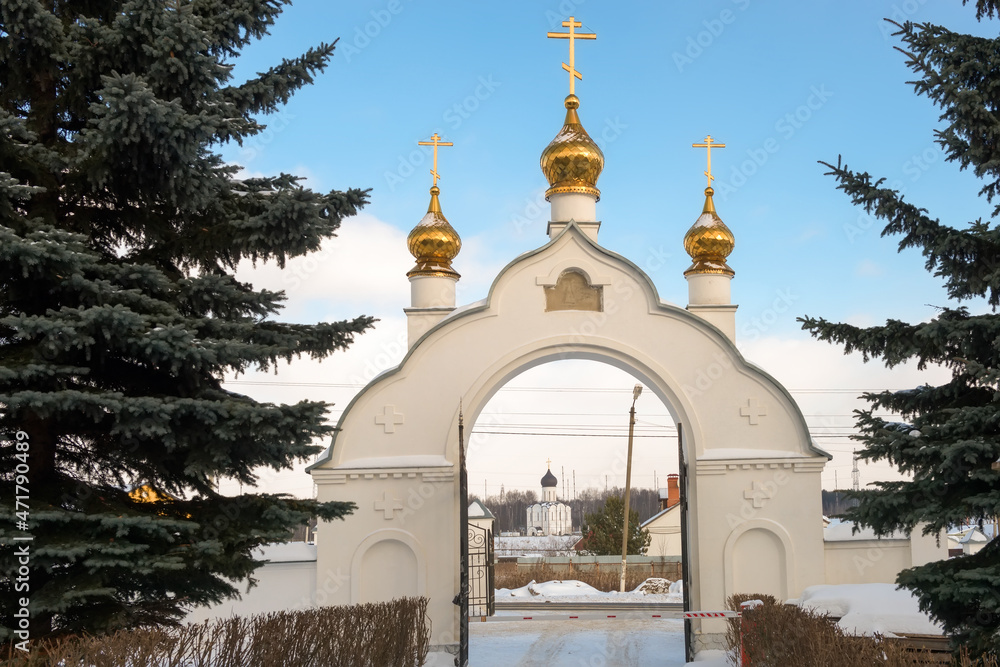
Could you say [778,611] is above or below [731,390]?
below

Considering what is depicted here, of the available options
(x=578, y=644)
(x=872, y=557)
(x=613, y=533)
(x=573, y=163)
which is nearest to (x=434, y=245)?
(x=573, y=163)

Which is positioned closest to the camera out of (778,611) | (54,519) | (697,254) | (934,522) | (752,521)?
(54,519)

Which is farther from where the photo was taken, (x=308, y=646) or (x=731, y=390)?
(x=731, y=390)

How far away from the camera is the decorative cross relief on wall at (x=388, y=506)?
13.2 metres

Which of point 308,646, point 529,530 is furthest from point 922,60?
point 529,530

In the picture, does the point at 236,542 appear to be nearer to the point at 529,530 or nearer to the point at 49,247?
the point at 49,247

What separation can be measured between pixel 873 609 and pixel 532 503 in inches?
3543

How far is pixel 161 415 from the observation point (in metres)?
5.77

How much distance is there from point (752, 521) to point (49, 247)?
408 inches

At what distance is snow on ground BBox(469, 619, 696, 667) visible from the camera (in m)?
12.5

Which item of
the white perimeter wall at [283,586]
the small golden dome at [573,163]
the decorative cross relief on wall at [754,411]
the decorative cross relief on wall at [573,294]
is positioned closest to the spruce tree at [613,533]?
the decorative cross relief on wall at [754,411]

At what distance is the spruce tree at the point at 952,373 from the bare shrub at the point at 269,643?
4452mm

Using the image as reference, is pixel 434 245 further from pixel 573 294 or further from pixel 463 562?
pixel 463 562

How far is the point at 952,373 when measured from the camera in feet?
23.3
